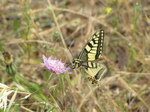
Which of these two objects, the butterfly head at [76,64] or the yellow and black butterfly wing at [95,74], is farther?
the butterfly head at [76,64]

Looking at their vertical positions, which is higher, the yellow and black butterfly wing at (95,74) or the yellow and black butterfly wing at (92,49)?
the yellow and black butterfly wing at (92,49)

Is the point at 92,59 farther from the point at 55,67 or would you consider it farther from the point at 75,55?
the point at 75,55

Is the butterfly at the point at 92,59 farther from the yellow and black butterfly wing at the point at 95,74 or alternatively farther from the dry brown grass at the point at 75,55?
the dry brown grass at the point at 75,55

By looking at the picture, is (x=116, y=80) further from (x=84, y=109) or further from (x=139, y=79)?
(x=84, y=109)

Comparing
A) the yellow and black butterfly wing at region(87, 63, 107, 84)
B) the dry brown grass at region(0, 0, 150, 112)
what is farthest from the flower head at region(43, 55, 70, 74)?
the yellow and black butterfly wing at region(87, 63, 107, 84)

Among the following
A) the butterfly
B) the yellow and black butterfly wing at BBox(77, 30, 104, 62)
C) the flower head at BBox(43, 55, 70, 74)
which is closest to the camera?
the flower head at BBox(43, 55, 70, 74)

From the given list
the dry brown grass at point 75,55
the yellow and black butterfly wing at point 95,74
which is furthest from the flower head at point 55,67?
the yellow and black butterfly wing at point 95,74

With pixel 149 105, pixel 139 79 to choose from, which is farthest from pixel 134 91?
pixel 139 79

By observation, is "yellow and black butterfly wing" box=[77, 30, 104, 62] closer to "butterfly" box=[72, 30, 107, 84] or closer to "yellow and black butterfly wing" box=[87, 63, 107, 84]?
"butterfly" box=[72, 30, 107, 84]
